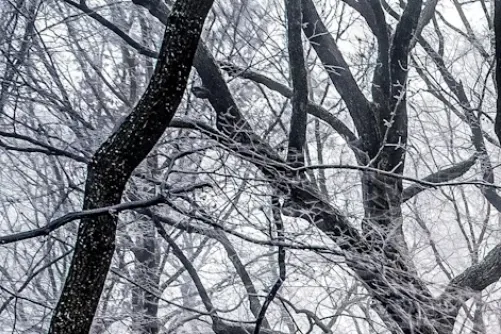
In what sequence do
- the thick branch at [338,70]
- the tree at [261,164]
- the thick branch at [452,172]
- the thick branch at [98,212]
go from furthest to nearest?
1. the thick branch at [452,172]
2. the thick branch at [338,70]
3. the tree at [261,164]
4. the thick branch at [98,212]

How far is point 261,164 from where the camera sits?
4156mm

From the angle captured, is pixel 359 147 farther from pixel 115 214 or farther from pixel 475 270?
pixel 115 214

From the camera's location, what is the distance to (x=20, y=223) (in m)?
8.39

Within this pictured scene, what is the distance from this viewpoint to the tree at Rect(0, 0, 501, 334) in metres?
3.40

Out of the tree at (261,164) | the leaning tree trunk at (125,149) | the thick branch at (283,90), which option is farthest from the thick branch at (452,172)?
the leaning tree trunk at (125,149)

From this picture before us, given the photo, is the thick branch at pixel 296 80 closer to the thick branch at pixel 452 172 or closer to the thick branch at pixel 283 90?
the thick branch at pixel 283 90

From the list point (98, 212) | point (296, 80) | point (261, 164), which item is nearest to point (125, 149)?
point (98, 212)

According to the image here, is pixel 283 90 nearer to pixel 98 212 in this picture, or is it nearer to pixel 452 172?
pixel 452 172

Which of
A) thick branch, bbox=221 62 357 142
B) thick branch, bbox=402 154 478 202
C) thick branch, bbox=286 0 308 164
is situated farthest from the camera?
thick branch, bbox=402 154 478 202

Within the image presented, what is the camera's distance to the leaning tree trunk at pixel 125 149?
323cm

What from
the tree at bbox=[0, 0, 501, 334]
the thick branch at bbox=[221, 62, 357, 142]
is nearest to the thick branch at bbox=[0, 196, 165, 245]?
the tree at bbox=[0, 0, 501, 334]

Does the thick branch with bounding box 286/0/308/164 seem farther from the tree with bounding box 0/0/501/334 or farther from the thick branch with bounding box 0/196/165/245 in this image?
the thick branch with bounding box 0/196/165/245

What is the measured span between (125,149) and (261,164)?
1090mm

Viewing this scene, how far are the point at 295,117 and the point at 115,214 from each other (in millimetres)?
2380
